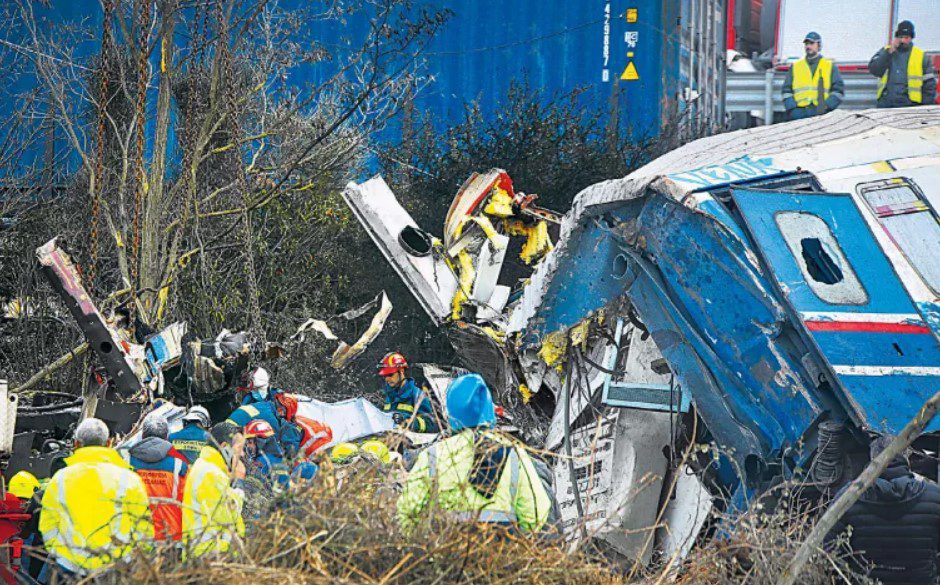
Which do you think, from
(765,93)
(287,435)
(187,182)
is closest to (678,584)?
(287,435)

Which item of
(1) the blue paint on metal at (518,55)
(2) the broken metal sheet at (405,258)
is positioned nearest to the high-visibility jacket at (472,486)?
(2) the broken metal sheet at (405,258)

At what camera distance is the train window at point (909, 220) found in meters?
5.94

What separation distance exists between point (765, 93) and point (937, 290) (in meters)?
8.73

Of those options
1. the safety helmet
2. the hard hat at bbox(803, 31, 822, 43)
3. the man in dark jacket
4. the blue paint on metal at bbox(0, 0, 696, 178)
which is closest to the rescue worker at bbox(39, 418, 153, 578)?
the man in dark jacket

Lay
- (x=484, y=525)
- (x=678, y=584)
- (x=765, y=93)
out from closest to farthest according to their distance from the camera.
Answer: (x=484, y=525) → (x=678, y=584) → (x=765, y=93)

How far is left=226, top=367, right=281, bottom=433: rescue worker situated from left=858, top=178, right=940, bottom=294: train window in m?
4.17

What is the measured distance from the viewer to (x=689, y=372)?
6062 mm

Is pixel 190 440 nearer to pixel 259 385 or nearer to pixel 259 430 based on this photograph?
pixel 259 430

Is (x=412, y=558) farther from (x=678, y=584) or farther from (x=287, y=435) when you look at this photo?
(x=287, y=435)

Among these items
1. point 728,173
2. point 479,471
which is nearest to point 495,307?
point 728,173

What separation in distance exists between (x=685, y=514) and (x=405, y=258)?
372cm

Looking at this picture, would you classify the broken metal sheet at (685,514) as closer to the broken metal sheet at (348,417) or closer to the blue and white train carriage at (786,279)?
the blue and white train carriage at (786,279)

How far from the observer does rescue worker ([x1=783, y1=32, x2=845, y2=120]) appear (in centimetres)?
1298

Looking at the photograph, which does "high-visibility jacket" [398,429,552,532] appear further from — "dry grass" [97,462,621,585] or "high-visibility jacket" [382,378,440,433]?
"high-visibility jacket" [382,378,440,433]
